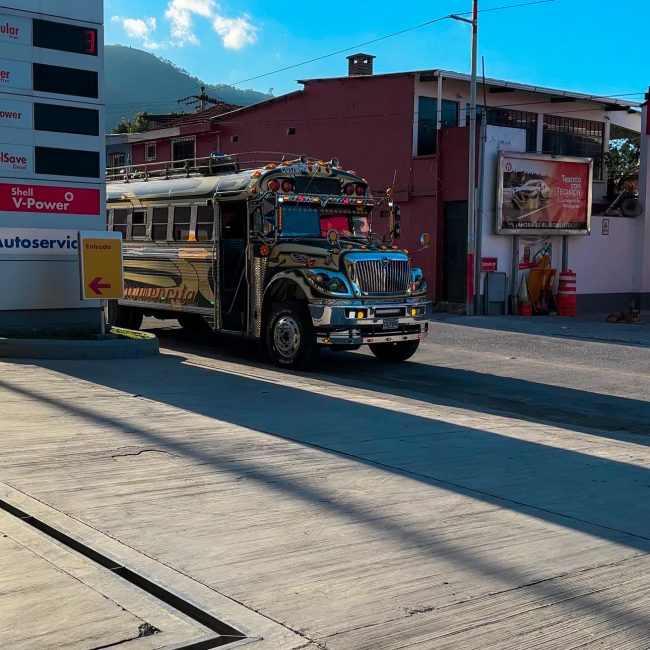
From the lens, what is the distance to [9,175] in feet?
46.6

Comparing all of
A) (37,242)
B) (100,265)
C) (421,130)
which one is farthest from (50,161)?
(421,130)

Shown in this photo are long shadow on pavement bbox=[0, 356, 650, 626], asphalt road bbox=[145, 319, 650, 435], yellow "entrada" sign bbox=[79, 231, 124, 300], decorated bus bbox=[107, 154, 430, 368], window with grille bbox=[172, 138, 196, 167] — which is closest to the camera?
long shadow on pavement bbox=[0, 356, 650, 626]

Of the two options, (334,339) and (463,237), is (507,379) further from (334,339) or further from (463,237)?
(463,237)

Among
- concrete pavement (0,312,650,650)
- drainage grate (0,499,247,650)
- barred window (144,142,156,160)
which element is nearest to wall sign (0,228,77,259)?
concrete pavement (0,312,650,650)

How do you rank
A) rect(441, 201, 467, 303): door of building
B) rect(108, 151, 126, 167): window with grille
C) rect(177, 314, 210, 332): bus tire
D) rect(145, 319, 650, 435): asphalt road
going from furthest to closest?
rect(108, 151, 126, 167): window with grille
rect(441, 201, 467, 303): door of building
rect(177, 314, 210, 332): bus tire
rect(145, 319, 650, 435): asphalt road

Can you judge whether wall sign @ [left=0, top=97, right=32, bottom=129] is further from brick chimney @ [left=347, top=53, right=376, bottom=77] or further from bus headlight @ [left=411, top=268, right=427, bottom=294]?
brick chimney @ [left=347, top=53, right=376, bottom=77]

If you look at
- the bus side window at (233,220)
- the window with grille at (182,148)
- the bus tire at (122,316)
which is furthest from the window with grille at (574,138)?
the bus side window at (233,220)

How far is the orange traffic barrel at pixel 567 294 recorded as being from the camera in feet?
86.9

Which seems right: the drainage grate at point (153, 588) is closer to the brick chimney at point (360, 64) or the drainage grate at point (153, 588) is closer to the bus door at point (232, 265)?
the bus door at point (232, 265)

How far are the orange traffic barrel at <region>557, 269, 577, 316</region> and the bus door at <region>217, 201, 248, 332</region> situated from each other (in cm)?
1404

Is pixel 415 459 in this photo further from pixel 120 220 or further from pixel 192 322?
pixel 120 220

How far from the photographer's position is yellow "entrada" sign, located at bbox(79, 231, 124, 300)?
14.2 metres

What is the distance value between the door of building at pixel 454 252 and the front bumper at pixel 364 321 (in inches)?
502

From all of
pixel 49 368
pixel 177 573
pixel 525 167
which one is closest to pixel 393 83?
pixel 525 167
